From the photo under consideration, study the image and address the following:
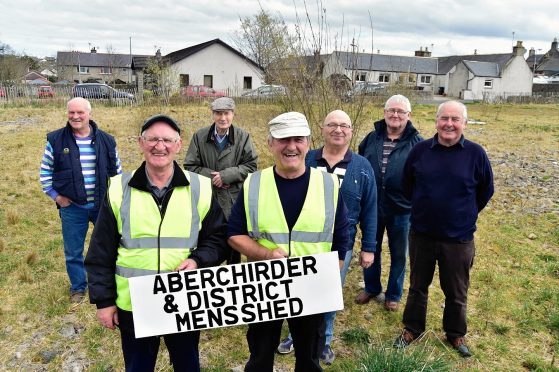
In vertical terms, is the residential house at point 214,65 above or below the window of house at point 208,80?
above

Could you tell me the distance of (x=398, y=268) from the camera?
4855mm

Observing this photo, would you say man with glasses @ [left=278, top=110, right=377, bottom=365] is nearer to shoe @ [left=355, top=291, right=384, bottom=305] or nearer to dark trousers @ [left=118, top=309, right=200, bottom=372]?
dark trousers @ [left=118, top=309, right=200, bottom=372]

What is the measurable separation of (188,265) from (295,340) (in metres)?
0.99

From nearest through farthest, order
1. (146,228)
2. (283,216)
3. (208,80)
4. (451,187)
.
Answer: (146,228)
(283,216)
(451,187)
(208,80)

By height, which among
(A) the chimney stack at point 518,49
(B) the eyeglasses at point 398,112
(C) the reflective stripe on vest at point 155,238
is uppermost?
(A) the chimney stack at point 518,49

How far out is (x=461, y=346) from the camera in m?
4.19

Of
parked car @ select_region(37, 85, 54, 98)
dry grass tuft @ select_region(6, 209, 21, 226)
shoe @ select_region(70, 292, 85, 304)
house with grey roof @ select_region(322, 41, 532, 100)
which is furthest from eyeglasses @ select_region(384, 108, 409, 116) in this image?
house with grey roof @ select_region(322, 41, 532, 100)

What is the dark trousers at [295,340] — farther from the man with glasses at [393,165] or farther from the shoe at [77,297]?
the shoe at [77,297]

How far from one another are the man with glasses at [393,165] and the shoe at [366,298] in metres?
0.41

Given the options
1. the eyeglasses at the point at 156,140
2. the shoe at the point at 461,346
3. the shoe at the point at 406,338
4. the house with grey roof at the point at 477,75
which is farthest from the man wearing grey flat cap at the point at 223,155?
the house with grey roof at the point at 477,75

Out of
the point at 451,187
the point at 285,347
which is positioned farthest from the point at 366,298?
the point at 451,187

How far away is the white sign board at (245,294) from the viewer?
2717 mm

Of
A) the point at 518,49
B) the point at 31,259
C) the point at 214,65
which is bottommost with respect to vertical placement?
the point at 31,259

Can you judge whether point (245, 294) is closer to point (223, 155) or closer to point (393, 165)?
point (223, 155)
